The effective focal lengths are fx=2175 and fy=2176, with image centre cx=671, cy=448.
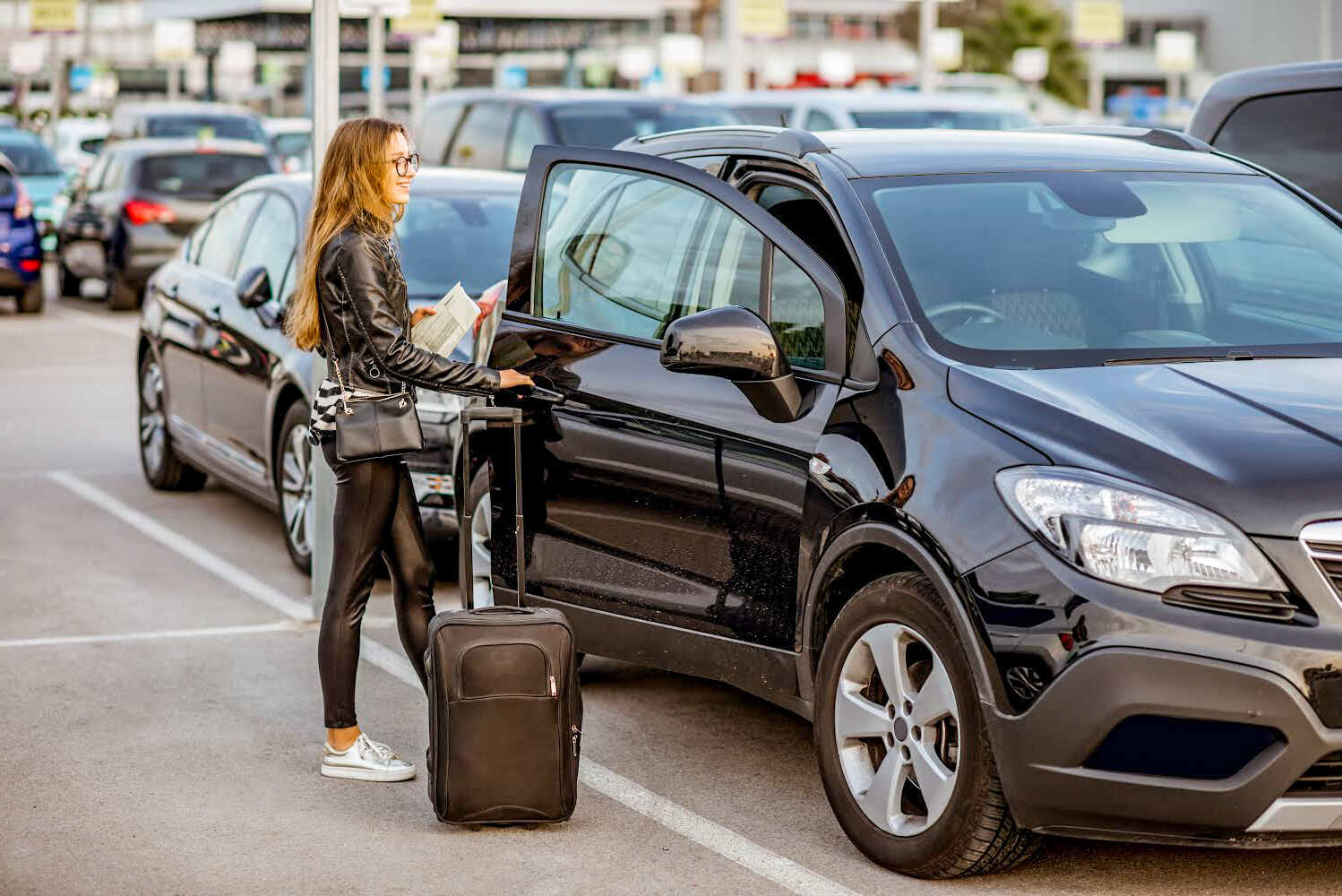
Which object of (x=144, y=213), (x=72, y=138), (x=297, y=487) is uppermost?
(x=72, y=138)

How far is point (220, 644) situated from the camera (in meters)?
7.96

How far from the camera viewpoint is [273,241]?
10.0m

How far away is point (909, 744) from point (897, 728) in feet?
0.19

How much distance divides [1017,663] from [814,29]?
9451 cm

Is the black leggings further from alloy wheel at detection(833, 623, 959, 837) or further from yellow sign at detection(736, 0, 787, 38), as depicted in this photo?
yellow sign at detection(736, 0, 787, 38)

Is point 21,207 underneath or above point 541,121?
underneath

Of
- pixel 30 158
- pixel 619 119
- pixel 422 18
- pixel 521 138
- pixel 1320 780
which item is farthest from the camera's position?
pixel 30 158

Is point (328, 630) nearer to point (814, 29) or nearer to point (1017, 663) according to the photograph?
point (1017, 663)

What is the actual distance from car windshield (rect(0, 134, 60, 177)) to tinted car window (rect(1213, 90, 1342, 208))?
2347 centimetres

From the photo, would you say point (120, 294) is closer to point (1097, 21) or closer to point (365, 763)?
point (365, 763)

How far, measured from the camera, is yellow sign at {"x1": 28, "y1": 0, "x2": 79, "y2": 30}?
4156cm

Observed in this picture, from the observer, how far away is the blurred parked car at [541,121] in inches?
704

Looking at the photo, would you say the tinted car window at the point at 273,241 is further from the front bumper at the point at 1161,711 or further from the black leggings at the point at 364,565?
the front bumper at the point at 1161,711

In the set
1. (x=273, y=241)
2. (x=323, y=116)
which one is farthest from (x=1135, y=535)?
(x=273, y=241)
